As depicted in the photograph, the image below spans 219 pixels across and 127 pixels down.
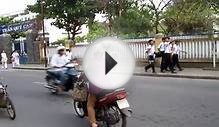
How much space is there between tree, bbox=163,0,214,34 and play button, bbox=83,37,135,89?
1594cm

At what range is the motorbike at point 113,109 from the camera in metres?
7.06

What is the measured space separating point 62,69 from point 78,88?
5.08 m

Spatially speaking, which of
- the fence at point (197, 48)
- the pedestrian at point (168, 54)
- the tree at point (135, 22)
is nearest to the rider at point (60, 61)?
the pedestrian at point (168, 54)

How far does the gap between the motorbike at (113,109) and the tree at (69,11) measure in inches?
1044

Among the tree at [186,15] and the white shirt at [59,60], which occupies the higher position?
the tree at [186,15]

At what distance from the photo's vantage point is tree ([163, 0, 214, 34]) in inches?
993

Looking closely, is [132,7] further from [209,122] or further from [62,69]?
[209,122]

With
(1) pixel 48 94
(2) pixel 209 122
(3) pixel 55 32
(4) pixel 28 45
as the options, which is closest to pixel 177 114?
(2) pixel 209 122

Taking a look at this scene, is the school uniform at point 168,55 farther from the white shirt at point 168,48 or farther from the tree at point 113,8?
the tree at point 113,8

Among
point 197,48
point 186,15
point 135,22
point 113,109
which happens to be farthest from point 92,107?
point 186,15

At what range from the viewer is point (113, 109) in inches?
292

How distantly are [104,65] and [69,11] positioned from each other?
91.4 feet

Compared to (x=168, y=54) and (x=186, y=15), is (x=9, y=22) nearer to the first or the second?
(x=186, y=15)

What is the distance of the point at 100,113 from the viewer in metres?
7.60
